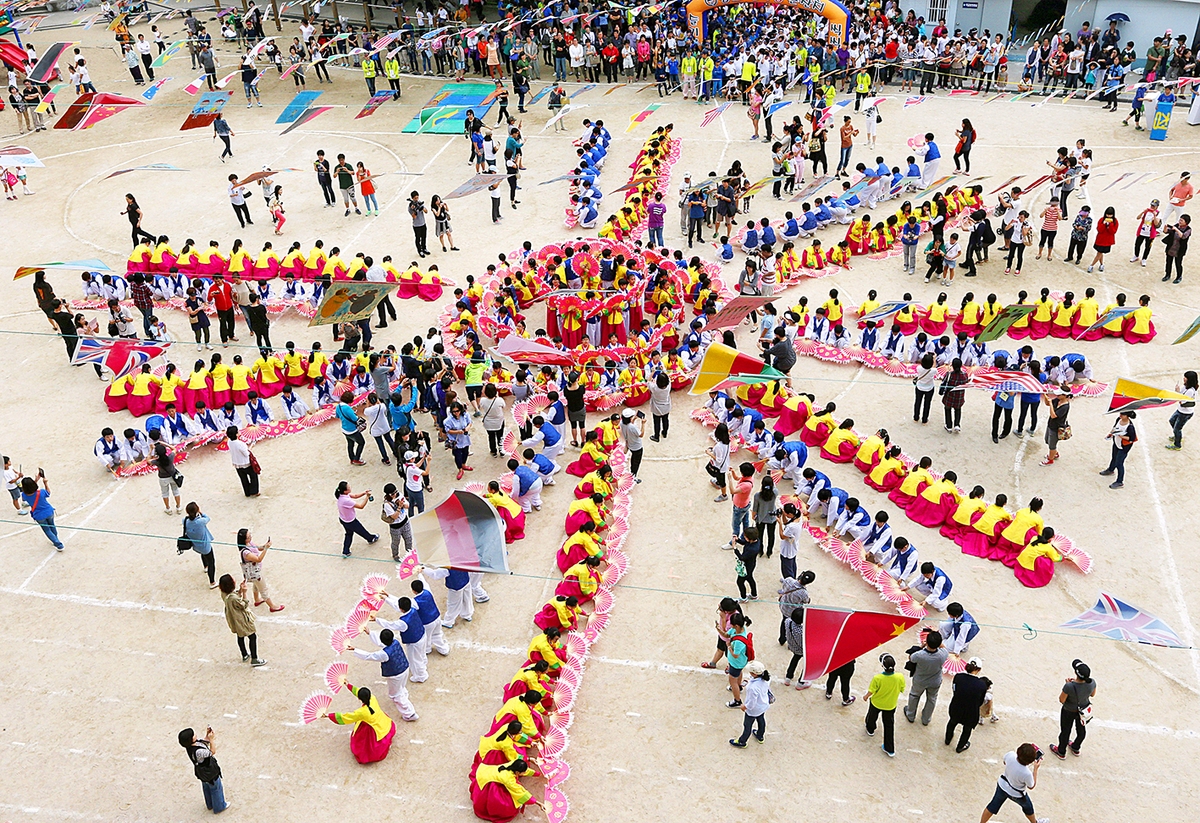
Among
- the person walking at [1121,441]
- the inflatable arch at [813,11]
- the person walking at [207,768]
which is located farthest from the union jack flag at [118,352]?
the inflatable arch at [813,11]

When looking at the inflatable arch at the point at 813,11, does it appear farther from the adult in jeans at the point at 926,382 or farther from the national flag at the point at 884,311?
the adult in jeans at the point at 926,382

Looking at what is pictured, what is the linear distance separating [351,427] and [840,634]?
886 cm

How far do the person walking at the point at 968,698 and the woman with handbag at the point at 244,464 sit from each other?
1062 cm

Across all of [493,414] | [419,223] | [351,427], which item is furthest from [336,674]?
[419,223]

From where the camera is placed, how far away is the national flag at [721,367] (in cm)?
1527

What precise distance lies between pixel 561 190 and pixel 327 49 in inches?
573

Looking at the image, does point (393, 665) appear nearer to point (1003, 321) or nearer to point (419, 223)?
point (1003, 321)

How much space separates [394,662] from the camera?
11938mm

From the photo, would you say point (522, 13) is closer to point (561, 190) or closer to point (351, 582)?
point (561, 190)

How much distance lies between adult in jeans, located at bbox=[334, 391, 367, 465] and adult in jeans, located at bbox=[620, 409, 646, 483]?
426cm

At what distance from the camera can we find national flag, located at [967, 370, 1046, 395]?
15172 mm

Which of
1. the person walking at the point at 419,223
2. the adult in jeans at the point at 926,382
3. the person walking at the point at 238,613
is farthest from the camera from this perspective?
the person walking at the point at 419,223

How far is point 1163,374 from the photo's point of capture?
1816 centimetres

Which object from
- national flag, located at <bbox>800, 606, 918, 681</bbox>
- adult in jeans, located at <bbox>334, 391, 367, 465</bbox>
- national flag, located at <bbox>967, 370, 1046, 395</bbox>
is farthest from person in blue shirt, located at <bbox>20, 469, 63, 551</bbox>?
national flag, located at <bbox>967, 370, 1046, 395</bbox>
